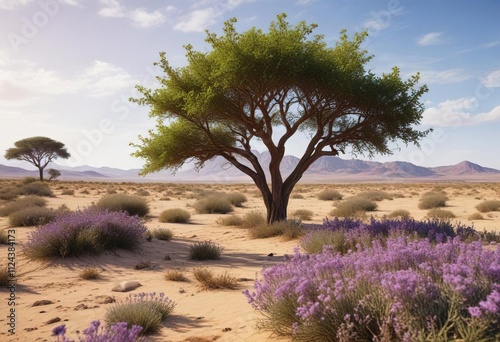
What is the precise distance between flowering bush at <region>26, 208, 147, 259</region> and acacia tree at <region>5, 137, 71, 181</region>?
67.0m

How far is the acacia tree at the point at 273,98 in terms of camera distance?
14172 millimetres

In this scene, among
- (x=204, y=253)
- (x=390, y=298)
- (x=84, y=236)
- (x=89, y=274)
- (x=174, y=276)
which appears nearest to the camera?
(x=390, y=298)

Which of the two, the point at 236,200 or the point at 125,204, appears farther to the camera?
the point at 236,200

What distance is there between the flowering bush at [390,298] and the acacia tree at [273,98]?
10.1 meters

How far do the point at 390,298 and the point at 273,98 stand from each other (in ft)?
42.1

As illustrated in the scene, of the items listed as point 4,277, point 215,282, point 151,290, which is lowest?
point 151,290

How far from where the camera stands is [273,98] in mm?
15797

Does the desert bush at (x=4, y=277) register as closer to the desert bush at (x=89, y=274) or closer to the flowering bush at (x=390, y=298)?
the desert bush at (x=89, y=274)

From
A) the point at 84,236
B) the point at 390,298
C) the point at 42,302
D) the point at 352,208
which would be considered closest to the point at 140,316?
the point at 42,302

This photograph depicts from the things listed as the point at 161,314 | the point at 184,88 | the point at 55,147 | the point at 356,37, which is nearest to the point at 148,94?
the point at 184,88

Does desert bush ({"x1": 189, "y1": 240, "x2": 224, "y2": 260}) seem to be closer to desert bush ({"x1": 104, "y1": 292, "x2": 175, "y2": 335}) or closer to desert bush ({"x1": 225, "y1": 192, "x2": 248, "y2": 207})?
desert bush ({"x1": 104, "y1": 292, "x2": 175, "y2": 335})

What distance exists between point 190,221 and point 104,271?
1153 centimetres

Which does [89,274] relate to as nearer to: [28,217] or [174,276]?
[174,276]

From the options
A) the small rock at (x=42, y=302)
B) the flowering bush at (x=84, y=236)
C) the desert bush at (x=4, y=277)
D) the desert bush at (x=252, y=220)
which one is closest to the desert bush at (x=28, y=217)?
the flowering bush at (x=84, y=236)
